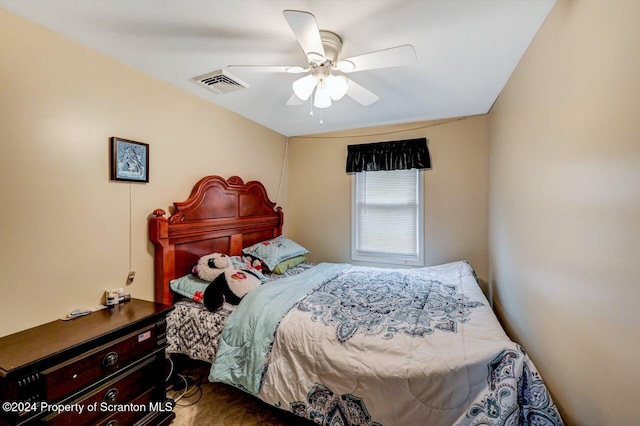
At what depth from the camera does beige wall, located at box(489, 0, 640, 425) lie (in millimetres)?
861

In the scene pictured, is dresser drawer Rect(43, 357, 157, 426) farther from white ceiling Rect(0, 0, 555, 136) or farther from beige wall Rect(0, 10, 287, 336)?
white ceiling Rect(0, 0, 555, 136)

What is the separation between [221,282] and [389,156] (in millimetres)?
2403

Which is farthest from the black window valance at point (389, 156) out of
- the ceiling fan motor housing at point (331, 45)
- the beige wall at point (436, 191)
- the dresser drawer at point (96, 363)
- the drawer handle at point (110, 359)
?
the drawer handle at point (110, 359)

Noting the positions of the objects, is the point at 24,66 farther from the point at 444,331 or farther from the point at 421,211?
the point at 421,211

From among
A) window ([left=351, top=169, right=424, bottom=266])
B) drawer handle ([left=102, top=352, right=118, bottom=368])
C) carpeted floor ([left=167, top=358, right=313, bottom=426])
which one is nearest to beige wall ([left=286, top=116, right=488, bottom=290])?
window ([left=351, top=169, right=424, bottom=266])

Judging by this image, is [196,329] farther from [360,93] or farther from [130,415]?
[360,93]

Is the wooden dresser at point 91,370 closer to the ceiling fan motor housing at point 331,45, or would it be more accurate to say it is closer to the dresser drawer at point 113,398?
the dresser drawer at point 113,398

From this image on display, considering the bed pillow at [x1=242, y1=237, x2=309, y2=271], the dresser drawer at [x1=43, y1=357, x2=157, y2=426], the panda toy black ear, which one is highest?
the bed pillow at [x1=242, y1=237, x2=309, y2=271]

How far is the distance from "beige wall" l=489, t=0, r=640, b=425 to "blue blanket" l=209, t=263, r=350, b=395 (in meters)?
1.48

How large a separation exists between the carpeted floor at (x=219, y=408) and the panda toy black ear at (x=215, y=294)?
24.9 inches

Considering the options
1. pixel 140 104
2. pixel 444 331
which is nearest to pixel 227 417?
pixel 444 331

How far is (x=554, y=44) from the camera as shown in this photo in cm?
134

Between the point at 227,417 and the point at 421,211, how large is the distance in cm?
273

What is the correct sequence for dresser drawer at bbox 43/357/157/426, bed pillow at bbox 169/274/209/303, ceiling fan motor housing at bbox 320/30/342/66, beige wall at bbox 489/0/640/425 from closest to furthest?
1. beige wall at bbox 489/0/640/425
2. dresser drawer at bbox 43/357/157/426
3. ceiling fan motor housing at bbox 320/30/342/66
4. bed pillow at bbox 169/274/209/303
